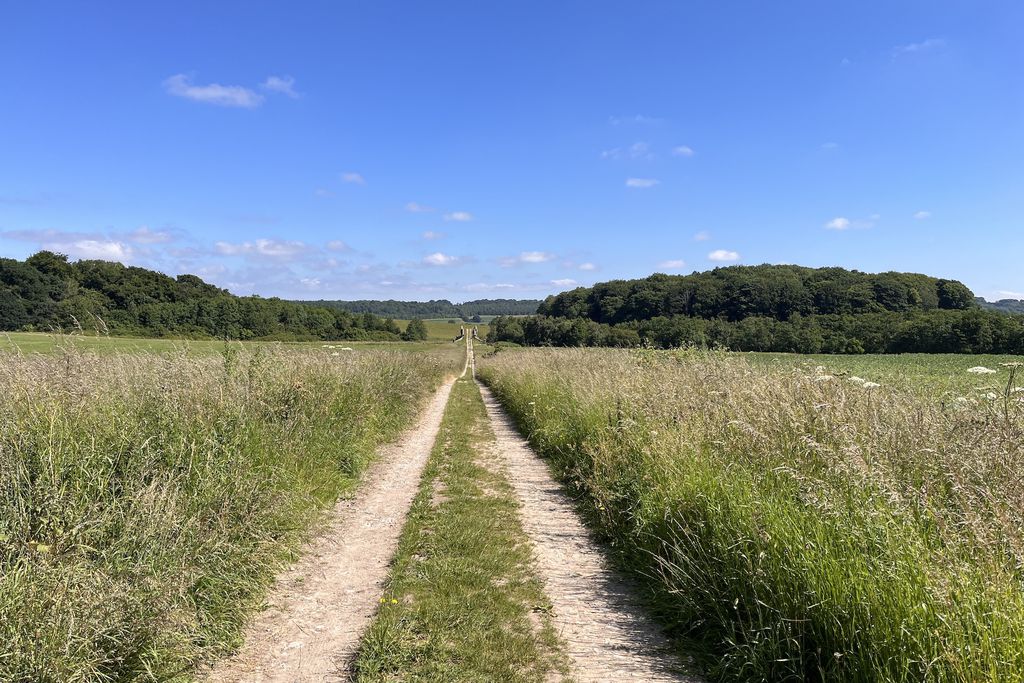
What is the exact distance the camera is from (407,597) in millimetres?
4254

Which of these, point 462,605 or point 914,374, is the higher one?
point 914,374

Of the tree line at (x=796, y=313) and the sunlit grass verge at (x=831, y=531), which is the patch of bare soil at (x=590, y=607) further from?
the tree line at (x=796, y=313)

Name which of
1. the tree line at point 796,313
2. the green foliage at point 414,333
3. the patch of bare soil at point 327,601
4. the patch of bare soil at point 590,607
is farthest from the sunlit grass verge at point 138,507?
the green foliage at point 414,333

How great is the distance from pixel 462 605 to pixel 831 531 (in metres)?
2.85

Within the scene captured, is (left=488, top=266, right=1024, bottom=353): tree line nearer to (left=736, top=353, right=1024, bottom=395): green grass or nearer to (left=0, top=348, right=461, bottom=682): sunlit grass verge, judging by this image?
(left=736, top=353, right=1024, bottom=395): green grass

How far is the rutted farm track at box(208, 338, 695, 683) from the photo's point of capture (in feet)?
11.1

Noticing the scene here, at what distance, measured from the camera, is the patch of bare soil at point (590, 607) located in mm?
3414

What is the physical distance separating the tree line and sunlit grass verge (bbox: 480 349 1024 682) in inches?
1030

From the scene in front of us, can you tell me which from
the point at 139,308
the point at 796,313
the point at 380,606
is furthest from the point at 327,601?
the point at 796,313

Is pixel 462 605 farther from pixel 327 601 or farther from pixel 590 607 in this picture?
pixel 327 601

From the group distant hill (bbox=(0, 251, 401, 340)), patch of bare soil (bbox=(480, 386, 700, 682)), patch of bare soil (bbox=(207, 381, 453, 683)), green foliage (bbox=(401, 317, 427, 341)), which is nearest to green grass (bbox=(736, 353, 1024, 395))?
patch of bare soil (bbox=(480, 386, 700, 682))

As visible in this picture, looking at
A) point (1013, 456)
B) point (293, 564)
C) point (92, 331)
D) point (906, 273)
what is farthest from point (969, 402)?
point (906, 273)

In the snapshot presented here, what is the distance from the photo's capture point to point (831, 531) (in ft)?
11.3

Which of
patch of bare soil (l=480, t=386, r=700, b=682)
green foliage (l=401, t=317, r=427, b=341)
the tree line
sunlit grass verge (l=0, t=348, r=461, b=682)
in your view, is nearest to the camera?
sunlit grass verge (l=0, t=348, r=461, b=682)
